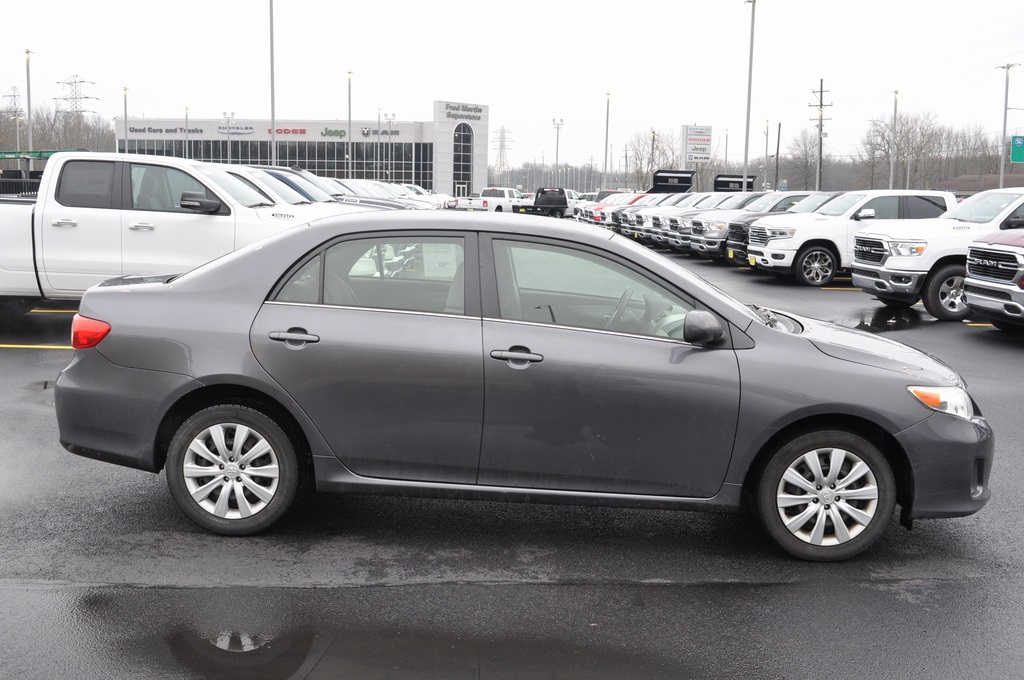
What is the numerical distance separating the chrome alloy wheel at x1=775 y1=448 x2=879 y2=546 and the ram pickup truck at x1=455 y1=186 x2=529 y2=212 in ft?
150

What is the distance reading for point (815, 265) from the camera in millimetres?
18156

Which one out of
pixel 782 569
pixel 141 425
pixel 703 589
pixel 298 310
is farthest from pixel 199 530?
pixel 782 569

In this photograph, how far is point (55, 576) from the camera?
4.29 meters

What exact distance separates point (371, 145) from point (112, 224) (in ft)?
330

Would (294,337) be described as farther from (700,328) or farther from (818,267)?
(818,267)

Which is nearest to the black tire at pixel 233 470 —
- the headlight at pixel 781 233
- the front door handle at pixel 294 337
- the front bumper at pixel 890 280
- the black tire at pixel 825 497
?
the front door handle at pixel 294 337

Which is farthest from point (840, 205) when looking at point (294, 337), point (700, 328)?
point (294, 337)

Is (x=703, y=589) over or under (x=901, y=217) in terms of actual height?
under

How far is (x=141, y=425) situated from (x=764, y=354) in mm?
3084

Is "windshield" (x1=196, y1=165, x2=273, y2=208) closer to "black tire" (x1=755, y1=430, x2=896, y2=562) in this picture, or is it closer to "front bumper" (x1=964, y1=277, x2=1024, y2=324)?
"black tire" (x1=755, y1=430, x2=896, y2=562)

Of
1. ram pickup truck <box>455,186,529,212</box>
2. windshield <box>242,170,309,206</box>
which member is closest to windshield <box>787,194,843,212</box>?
windshield <box>242,170,309,206</box>

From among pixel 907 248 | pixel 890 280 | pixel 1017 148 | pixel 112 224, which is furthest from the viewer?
pixel 1017 148

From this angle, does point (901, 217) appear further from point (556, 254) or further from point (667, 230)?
point (556, 254)

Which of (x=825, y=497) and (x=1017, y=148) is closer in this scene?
(x=825, y=497)
